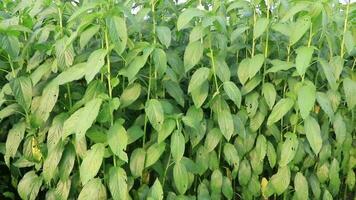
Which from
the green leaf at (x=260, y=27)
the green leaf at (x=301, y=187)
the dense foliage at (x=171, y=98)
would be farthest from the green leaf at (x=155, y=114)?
the green leaf at (x=301, y=187)

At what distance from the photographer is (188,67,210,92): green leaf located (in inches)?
79.0

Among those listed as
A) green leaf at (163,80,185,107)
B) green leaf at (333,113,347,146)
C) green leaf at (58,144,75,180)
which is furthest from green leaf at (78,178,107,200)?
green leaf at (333,113,347,146)

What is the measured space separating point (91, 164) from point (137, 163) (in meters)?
0.23

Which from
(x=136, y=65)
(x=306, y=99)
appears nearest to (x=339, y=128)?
(x=306, y=99)

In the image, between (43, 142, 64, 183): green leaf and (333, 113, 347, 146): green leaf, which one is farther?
(333, 113, 347, 146): green leaf

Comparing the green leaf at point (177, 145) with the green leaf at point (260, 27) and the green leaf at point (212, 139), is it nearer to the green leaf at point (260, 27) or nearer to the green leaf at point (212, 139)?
the green leaf at point (212, 139)

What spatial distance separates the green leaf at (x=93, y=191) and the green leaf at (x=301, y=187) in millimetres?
950

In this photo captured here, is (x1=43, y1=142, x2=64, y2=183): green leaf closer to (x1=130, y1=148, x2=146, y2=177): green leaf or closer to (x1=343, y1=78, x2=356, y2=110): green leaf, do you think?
(x1=130, y1=148, x2=146, y2=177): green leaf

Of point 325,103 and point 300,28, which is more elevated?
point 300,28

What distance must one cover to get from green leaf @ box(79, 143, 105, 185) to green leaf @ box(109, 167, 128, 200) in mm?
91

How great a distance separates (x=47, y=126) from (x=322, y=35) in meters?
1.34

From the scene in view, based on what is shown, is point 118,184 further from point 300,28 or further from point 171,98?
point 300,28

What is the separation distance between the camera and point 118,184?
1922 mm

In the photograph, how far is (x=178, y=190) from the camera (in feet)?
6.69
